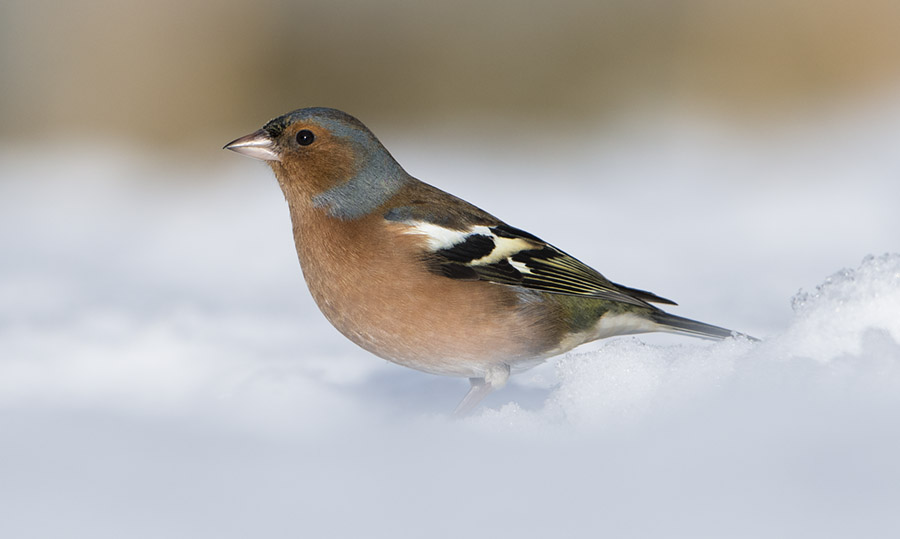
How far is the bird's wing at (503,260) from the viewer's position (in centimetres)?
309

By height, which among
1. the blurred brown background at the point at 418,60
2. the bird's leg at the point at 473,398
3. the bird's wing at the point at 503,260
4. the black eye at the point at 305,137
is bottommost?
the bird's leg at the point at 473,398

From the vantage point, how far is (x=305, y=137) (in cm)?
329

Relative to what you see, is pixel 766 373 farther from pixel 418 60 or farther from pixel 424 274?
pixel 418 60

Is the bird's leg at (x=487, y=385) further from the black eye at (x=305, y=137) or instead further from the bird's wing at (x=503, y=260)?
the black eye at (x=305, y=137)

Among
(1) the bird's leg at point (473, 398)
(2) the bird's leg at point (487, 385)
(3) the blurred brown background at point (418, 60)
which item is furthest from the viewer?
(3) the blurred brown background at point (418, 60)

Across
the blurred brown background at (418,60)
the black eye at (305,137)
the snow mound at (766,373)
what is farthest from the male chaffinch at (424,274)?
the blurred brown background at (418,60)

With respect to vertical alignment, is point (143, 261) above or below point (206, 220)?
below

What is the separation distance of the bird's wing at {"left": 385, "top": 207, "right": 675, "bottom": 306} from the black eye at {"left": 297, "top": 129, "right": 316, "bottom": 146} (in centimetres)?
43

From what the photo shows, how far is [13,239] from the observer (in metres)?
6.11

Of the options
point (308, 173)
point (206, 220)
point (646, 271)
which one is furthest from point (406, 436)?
point (206, 220)

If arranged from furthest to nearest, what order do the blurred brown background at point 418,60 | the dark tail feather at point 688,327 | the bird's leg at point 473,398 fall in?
the blurred brown background at point 418,60 < the dark tail feather at point 688,327 < the bird's leg at point 473,398

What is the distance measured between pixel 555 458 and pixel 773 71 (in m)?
7.82

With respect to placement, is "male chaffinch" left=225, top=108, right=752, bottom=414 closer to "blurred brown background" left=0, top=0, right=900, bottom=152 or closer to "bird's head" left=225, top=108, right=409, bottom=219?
"bird's head" left=225, top=108, right=409, bottom=219

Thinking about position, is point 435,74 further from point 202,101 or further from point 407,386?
point 407,386
